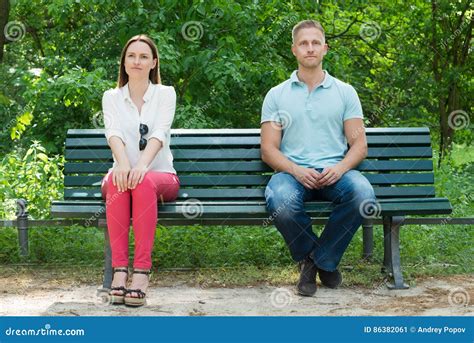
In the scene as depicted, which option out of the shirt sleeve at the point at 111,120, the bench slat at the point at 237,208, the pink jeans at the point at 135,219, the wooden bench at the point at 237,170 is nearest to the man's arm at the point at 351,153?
the bench slat at the point at 237,208

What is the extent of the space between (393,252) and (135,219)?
5.23ft

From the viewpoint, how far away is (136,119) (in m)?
4.95

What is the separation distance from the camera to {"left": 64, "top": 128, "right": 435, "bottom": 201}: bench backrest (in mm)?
5410

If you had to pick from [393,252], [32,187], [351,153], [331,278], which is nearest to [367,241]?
[393,252]

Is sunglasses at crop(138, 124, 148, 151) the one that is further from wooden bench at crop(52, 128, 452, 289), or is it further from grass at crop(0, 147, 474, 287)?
grass at crop(0, 147, 474, 287)

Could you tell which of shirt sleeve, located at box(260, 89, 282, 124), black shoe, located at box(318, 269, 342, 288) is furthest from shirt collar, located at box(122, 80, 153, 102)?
black shoe, located at box(318, 269, 342, 288)

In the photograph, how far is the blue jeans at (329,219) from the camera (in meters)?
4.78

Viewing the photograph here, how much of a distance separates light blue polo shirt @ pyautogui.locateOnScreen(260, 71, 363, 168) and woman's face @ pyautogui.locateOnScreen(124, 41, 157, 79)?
79 cm

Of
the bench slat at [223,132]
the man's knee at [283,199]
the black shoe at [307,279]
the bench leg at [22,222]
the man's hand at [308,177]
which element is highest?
the bench slat at [223,132]

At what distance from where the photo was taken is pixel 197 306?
4.57m

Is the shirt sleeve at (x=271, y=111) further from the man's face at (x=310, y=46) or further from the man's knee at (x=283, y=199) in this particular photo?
the man's knee at (x=283, y=199)

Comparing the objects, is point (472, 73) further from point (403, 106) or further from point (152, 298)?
point (152, 298)

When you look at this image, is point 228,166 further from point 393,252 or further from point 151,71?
point 393,252

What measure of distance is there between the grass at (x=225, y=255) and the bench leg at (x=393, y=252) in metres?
0.12
